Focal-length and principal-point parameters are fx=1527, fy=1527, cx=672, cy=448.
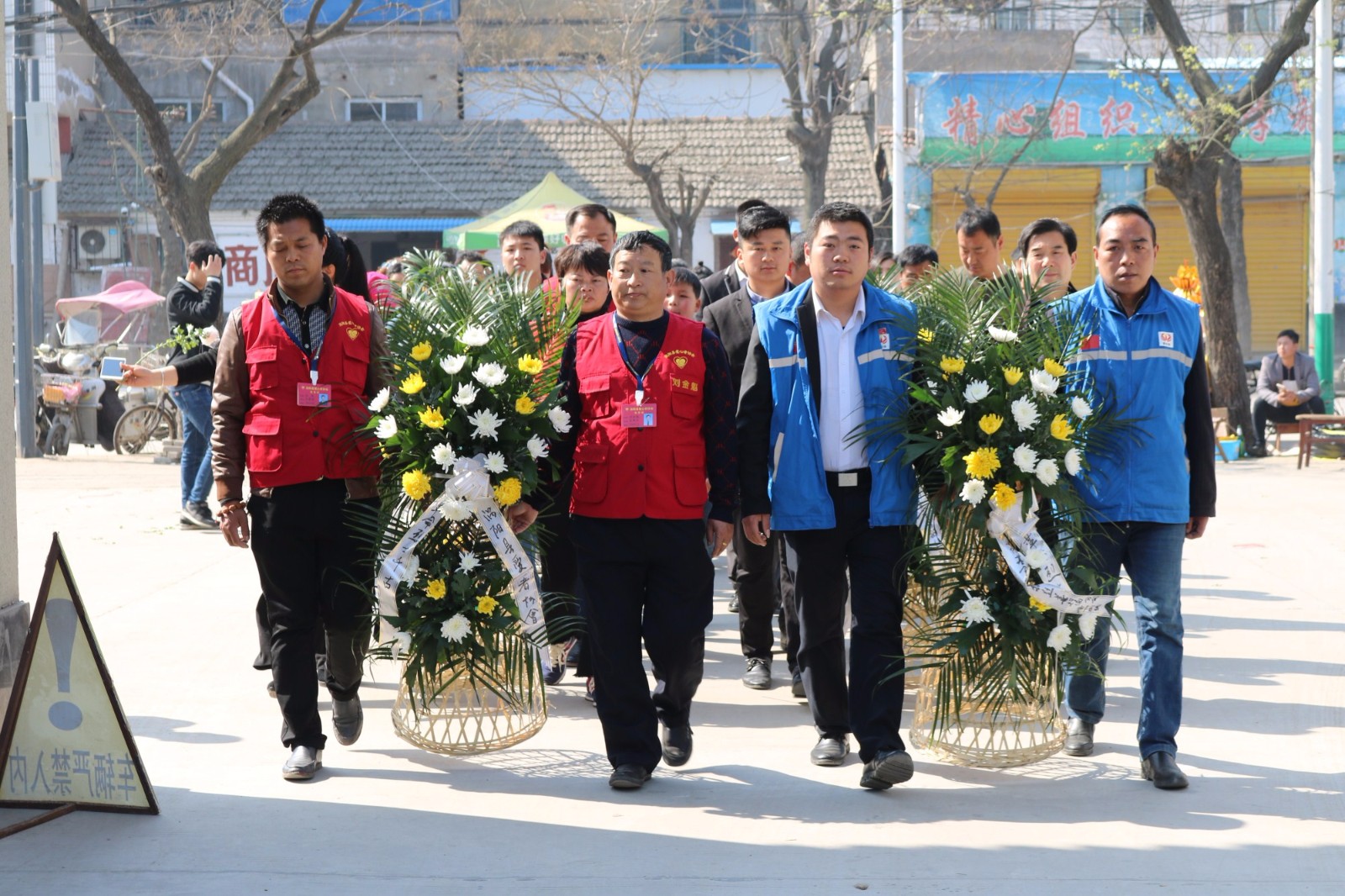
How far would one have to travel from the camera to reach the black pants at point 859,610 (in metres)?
5.02

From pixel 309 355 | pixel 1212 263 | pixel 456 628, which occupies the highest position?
pixel 1212 263

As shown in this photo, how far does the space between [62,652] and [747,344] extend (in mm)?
2951

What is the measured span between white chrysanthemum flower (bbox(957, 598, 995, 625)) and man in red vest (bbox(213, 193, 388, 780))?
78.5 inches

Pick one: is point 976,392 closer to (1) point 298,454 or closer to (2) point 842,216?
→ (2) point 842,216

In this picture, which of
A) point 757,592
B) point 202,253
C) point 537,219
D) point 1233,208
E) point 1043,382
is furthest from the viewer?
point 1233,208

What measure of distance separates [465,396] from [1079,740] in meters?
2.54

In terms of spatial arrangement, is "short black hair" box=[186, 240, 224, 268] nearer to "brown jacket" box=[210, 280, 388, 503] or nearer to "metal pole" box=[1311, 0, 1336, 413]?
"brown jacket" box=[210, 280, 388, 503]

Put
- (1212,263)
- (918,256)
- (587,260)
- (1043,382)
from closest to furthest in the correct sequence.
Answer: (1043,382) → (587,260) → (918,256) → (1212,263)

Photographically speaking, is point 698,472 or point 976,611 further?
point 698,472

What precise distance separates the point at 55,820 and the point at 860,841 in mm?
2482

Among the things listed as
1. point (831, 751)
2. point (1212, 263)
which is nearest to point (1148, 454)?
point (831, 751)

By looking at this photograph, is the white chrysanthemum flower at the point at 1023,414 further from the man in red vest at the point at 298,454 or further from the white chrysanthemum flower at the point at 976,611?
the man in red vest at the point at 298,454

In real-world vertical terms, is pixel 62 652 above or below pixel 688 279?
below

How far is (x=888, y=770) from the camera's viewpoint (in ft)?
16.1
